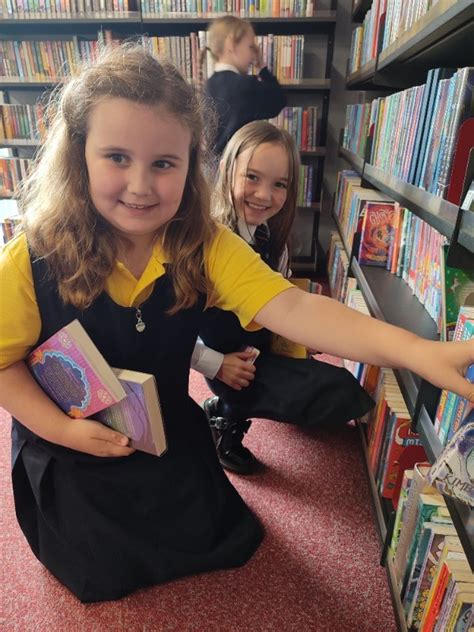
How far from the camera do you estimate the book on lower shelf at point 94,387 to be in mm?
857

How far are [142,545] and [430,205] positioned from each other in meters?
0.94

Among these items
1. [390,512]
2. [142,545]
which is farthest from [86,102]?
[390,512]

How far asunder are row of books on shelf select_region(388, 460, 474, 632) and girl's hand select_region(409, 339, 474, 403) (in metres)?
0.11

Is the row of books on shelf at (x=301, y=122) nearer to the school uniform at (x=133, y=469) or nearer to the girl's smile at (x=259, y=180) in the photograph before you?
the girl's smile at (x=259, y=180)

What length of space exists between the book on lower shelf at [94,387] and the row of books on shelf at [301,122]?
2.39m

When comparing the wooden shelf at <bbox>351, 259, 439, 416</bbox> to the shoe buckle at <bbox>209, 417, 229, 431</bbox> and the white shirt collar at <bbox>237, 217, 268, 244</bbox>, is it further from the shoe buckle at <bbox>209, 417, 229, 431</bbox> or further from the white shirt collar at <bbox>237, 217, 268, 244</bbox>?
the shoe buckle at <bbox>209, 417, 229, 431</bbox>

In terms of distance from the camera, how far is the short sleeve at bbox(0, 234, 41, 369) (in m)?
0.86

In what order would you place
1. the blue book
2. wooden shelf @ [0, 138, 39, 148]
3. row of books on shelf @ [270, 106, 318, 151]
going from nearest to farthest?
the blue book → row of books on shelf @ [270, 106, 318, 151] → wooden shelf @ [0, 138, 39, 148]

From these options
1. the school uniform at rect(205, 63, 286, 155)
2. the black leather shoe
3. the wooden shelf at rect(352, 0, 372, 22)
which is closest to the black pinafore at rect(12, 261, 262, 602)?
the black leather shoe

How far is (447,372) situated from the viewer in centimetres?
60

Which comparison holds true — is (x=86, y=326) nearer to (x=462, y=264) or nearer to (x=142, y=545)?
(x=142, y=545)

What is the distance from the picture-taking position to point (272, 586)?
1.09 meters

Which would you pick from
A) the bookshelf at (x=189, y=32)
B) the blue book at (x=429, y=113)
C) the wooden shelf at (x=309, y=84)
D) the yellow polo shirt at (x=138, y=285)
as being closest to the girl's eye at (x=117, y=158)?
the yellow polo shirt at (x=138, y=285)

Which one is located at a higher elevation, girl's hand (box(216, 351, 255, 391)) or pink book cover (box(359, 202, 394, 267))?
pink book cover (box(359, 202, 394, 267))
